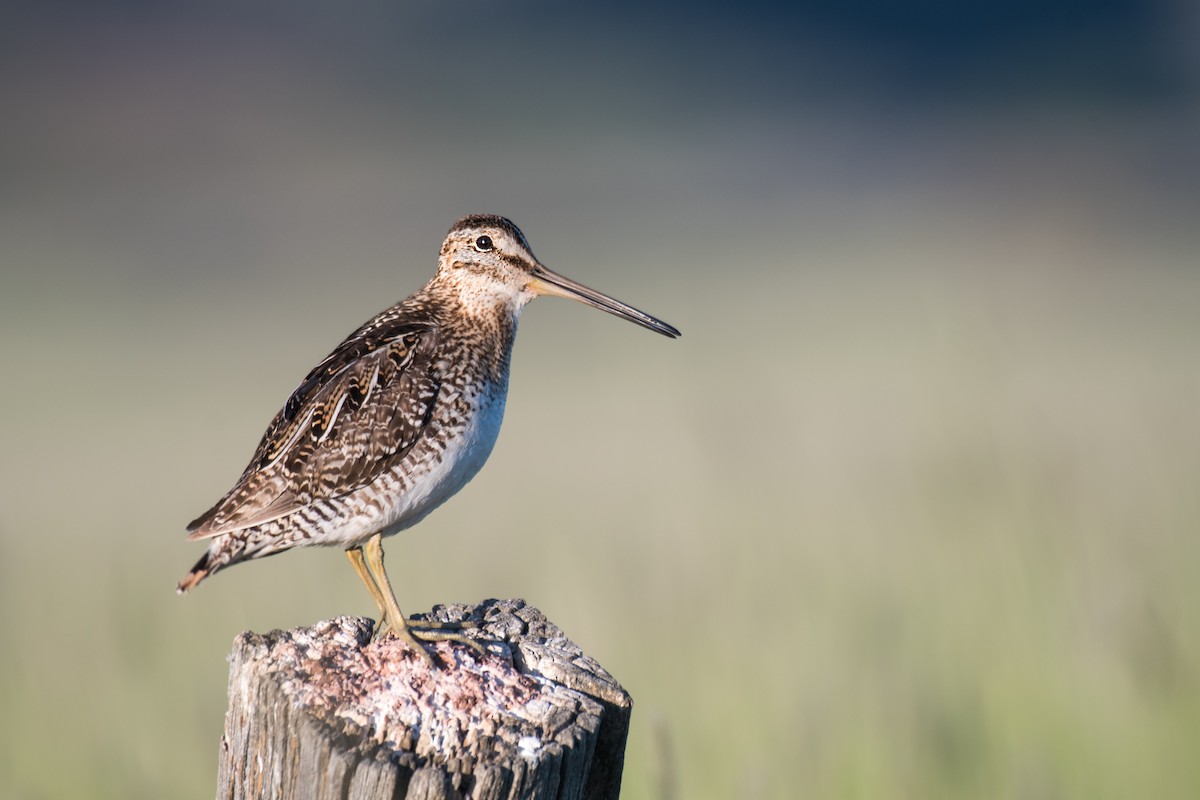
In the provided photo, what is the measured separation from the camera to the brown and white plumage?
4.81 metres

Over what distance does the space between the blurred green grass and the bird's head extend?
5.66 feet

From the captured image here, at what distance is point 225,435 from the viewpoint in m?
13.4

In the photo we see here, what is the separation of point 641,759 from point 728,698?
0.56 metres

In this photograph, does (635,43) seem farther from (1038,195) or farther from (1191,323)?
(1191,323)

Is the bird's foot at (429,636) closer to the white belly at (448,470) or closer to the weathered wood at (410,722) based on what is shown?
the weathered wood at (410,722)

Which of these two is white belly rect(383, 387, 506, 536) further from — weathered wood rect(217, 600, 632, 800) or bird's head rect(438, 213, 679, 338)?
weathered wood rect(217, 600, 632, 800)

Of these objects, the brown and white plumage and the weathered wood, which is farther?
the brown and white plumage

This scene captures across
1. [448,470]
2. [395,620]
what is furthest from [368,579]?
[395,620]

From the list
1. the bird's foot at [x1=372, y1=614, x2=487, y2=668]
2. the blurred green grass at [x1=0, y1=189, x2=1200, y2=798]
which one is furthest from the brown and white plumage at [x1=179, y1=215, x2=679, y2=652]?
the blurred green grass at [x1=0, y1=189, x2=1200, y2=798]

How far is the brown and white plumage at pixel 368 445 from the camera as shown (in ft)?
15.8

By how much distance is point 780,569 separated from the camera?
25.5 ft

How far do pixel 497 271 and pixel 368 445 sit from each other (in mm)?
1144

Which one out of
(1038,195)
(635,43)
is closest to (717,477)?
(1038,195)

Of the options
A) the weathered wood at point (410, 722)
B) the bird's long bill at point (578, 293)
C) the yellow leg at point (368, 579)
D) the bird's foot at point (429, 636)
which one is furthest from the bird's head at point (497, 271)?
the weathered wood at point (410, 722)
